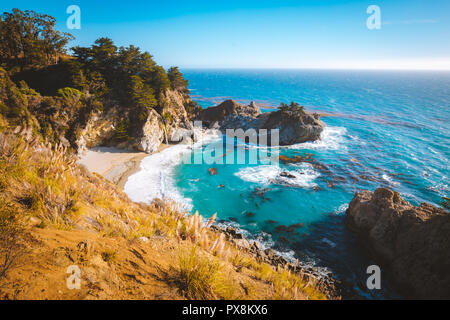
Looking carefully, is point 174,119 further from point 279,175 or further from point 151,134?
point 279,175

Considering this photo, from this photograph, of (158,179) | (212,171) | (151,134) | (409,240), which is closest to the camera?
(409,240)

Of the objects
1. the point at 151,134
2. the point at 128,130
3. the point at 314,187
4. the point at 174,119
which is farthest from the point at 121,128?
the point at 314,187

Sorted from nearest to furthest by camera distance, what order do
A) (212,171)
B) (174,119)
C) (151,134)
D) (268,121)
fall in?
(212,171) → (151,134) → (174,119) → (268,121)

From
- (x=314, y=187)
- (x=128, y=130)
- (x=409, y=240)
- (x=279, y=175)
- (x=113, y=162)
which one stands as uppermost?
(x=128, y=130)

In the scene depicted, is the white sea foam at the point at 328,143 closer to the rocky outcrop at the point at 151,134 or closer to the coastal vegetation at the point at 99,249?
the rocky outcrop at the point at 151,134

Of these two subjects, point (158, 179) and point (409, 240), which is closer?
point (409, 240)

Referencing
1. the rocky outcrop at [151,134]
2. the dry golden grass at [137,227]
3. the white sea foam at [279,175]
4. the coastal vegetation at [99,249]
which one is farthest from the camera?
the rocky outcrop at [151,134]

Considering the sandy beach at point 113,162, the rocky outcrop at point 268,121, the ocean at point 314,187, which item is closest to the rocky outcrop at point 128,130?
the sandy beach at point 113,162

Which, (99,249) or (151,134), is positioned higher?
(151,134)
